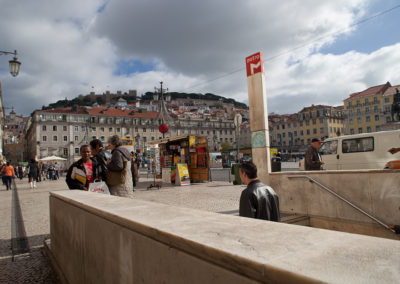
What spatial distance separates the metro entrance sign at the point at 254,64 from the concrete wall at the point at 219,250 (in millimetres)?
5898

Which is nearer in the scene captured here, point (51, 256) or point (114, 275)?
point (114, 275)

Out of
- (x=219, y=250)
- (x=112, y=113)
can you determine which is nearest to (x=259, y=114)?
(x=219, y=250)

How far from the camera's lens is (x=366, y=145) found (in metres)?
11.4

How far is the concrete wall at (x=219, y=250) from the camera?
0.86 meters

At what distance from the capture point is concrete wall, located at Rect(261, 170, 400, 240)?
478 centimetres

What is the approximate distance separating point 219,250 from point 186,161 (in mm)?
16205

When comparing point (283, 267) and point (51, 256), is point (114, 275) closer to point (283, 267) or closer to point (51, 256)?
point (283, 267)

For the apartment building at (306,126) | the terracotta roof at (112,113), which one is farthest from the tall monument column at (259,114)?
the terracotta roof at (112,113)

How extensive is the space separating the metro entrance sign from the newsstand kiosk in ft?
29.9

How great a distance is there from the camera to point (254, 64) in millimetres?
7395

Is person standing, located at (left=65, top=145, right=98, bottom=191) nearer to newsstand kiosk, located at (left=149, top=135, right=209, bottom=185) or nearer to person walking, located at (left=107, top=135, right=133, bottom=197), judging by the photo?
person walking, located at (left=107, top=135, right=133, bottom=197)

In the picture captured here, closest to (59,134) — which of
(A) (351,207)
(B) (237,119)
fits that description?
(B) (237,119)

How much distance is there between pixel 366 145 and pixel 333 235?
11948mm

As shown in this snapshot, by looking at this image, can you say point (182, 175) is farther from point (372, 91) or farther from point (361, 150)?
point (372, 91)
